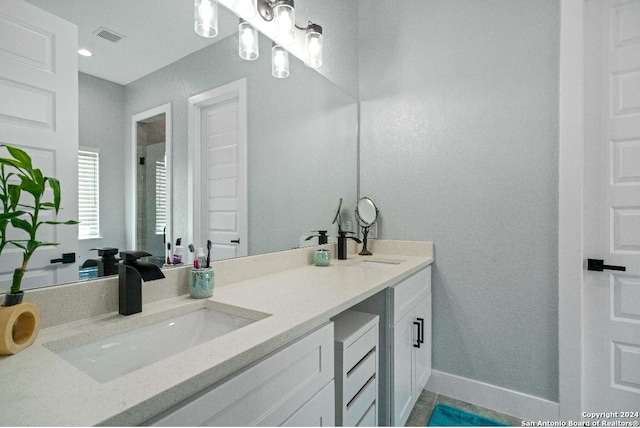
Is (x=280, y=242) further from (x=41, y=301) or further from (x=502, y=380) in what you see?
(x=502, y=380)

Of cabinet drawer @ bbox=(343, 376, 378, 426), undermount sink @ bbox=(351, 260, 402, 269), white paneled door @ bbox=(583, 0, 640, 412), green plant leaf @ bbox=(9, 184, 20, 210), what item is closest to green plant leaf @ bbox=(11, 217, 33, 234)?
green plant leaf @ bbox=(9, 184, 20, 210)

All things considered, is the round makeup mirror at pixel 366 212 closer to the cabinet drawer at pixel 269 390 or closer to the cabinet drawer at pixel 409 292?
the cabinet drawer at pixel 409 292

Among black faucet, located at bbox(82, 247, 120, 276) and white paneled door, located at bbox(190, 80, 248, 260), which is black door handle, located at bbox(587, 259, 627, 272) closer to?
white paneled door, located at bbox(190, 80, 248, 260)

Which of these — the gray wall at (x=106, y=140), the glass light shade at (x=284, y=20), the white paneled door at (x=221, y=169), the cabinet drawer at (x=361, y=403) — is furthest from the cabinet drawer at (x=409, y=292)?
the glass light shade at (x=284, y=20)

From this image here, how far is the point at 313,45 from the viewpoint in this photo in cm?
174

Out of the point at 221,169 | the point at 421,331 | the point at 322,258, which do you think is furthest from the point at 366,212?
the point at 221,169

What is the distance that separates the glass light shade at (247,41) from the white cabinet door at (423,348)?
1.51 meters

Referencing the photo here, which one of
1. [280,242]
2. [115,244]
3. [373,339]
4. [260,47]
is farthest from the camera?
[280,242]

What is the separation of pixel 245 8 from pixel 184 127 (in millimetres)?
599

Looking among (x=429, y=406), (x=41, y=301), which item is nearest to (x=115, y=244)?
(x=41, y=301)

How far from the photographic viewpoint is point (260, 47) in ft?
5.00

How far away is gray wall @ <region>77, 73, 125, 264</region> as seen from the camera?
3.00ft

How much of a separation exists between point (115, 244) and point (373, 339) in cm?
100

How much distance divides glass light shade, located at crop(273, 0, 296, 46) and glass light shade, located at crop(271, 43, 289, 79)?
32 mm
